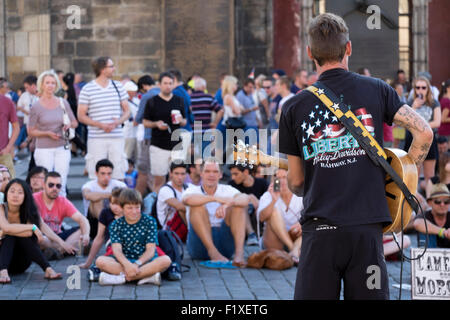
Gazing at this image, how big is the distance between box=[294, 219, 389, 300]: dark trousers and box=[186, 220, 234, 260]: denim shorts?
541cm

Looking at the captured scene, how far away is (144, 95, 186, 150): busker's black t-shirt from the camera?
11750 millimetres

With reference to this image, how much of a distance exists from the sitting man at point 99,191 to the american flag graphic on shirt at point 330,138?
6.27m

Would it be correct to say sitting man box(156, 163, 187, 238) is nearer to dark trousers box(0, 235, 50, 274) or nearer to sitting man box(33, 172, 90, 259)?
sitting man box(33, 172, 90, 259)

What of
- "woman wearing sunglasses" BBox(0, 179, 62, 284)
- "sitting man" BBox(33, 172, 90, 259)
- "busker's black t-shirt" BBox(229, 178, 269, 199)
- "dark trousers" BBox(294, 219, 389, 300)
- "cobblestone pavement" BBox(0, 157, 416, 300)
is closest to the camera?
"dark trousers" BBox(294, 219, 389, 300)

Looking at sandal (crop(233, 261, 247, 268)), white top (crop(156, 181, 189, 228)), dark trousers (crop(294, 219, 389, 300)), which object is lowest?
sandal (crop(233, 261, 247, 268))

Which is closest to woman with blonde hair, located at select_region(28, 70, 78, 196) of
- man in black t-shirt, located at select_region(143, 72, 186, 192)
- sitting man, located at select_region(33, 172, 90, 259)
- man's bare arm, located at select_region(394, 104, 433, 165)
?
sitting man, located at select_region(33, 172, 90, 259)

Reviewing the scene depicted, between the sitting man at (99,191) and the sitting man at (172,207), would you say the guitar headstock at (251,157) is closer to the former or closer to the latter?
the sitting man at (172,207)

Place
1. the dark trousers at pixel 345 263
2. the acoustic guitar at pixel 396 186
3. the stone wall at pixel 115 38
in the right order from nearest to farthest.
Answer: the dark trousers at pixel 345 263
the acoustic guitar at pixel 396 186
the stone wall at pixel 115 38

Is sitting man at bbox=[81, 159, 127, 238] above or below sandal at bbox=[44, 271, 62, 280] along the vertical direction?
above

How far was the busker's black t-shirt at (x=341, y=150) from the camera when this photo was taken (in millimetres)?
4020

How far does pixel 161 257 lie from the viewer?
8.20 m

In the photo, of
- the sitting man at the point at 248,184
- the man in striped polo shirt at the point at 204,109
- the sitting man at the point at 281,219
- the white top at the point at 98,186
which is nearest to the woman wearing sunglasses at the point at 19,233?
the white top at the point at 98,186
